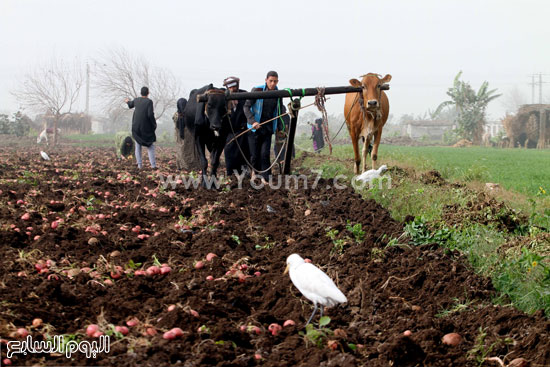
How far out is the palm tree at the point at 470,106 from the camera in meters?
51.0

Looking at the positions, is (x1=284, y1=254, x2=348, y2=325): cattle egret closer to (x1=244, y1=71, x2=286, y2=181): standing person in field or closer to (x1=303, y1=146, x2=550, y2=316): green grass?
(x1=303, y1=146, x2=550, y2=316): green grass

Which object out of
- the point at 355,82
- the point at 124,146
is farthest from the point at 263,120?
the point at 124,146

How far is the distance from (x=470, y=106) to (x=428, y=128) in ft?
70.4

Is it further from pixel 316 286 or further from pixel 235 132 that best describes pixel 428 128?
pixel 316 286

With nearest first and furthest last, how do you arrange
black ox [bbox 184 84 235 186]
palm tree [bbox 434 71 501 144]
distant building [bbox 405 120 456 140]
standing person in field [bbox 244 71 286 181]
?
black ox [bbox 184 84 235 186]
standing person in field [bbox 244 71 286 181]
palm tree [bbox 434 71 501 144]
distant building [bbox 405 120 456 140]

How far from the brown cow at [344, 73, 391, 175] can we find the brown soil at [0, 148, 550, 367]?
296 cm

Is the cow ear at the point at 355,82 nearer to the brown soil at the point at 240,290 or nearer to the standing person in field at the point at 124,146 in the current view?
the brown soil at the point at 240,290

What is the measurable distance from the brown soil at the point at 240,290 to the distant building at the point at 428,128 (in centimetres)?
6553

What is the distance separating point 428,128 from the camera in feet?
241

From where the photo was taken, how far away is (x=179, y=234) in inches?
242

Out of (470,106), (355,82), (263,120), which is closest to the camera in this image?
(263,120)

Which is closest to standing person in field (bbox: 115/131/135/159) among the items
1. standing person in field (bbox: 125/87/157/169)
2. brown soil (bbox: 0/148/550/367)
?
standing person in field (bbox: 125/87/157/169)

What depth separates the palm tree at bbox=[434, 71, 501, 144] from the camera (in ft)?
167

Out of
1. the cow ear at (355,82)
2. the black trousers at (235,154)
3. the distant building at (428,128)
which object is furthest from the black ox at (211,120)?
the distant building at (428,128)
